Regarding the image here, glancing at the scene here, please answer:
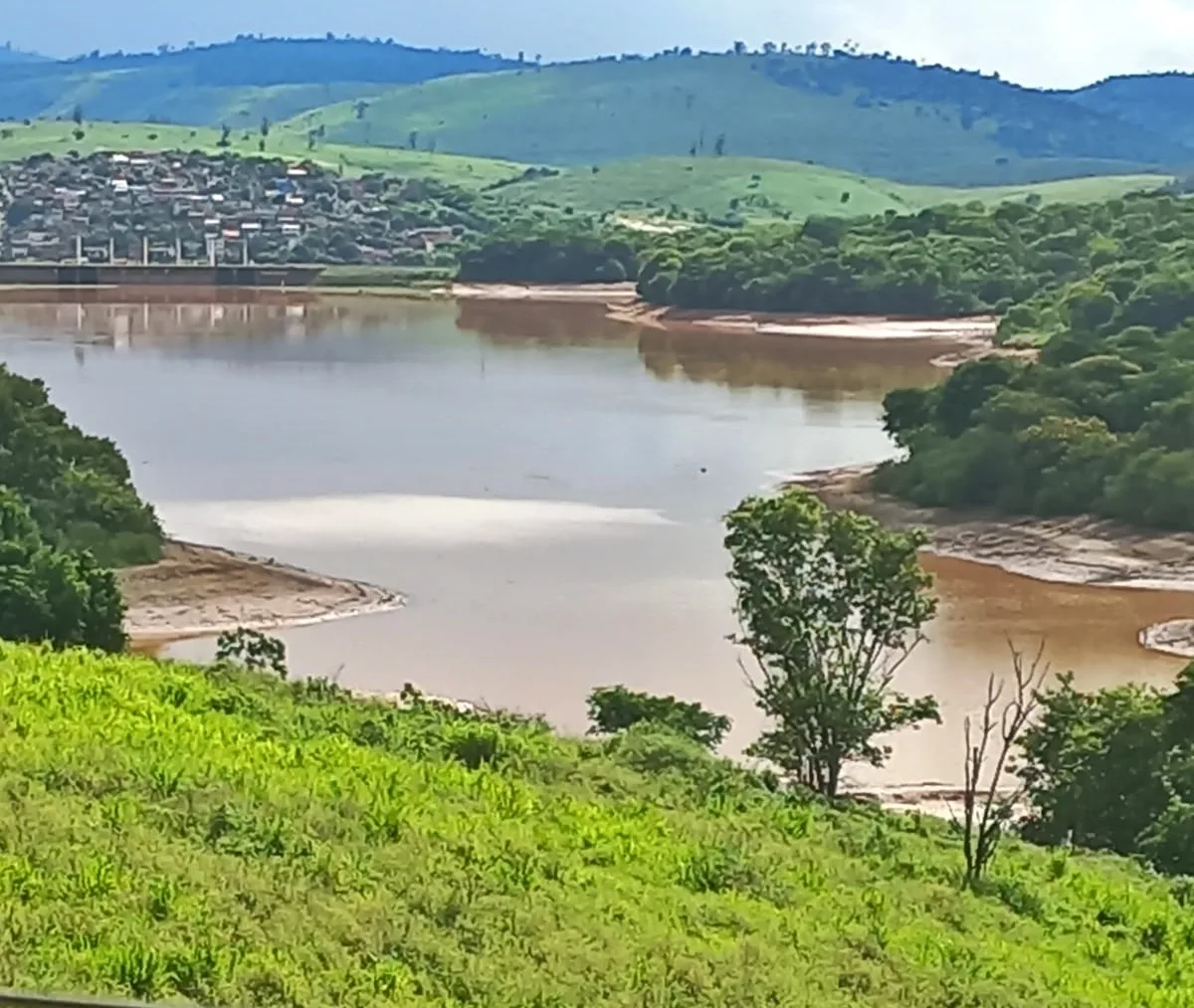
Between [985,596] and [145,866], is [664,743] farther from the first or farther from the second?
[985,596]

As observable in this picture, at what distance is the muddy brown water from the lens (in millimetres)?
29234

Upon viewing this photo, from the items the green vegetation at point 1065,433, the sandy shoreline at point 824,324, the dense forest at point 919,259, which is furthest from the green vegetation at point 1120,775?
the dense forest at point 919,259

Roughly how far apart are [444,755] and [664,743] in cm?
314

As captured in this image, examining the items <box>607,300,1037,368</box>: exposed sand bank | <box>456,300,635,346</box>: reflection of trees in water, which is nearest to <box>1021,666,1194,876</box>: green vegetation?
<box>607,300,1037,368</box>: exposed sand bank

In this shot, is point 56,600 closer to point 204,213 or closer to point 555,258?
point 555,258

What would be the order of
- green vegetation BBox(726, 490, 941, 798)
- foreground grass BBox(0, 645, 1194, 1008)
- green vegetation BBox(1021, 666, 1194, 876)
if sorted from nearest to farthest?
foreground grass BBox(0, 645, 1194, 1008)
green vegetation BBox(1021, 666, 1194, 876)
green vegetation BBox(726, 490, 941, 798)

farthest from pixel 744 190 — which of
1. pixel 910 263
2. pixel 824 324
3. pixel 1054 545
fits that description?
pixel 1054 545

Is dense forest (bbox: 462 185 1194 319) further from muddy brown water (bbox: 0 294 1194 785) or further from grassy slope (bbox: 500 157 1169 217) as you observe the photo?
grassy slope (bbox: 500 157 1169 217)

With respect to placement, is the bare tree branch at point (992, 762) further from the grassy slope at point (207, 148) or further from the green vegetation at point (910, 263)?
the grassy slope at point (207, 148)

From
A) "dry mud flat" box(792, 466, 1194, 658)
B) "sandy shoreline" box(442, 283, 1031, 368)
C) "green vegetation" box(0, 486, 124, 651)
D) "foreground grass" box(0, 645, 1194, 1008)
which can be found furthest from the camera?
"sandy shoreline" box(442, 283, 1031, 368)

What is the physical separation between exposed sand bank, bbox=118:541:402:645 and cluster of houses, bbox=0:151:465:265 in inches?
2922

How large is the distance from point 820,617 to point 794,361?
5162 cm

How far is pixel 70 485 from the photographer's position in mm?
34969

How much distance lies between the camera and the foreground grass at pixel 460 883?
313 inches
